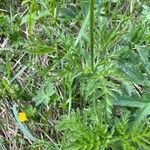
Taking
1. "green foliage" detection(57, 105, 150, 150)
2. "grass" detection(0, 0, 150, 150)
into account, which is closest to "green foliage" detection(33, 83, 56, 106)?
"grass" detection(0, 0, 150, 150)

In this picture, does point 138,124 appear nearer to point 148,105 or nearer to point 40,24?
point 148,105

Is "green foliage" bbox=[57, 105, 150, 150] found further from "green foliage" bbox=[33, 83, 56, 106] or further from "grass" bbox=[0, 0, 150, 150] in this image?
"green foliage" bbox=[33, 83, 56, 106]

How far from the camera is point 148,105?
6.21ft

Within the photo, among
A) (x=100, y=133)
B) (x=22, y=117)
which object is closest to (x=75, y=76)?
(x=100, y=133)

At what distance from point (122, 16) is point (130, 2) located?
0.15 metres

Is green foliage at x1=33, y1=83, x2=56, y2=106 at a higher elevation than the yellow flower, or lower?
higher

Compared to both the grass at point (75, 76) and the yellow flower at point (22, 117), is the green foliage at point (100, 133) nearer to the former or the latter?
the grass at point (75, 76)

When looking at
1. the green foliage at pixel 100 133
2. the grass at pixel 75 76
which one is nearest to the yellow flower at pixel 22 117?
the grass at pixel 75 76

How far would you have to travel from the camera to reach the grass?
68.9 inches

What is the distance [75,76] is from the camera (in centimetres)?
183

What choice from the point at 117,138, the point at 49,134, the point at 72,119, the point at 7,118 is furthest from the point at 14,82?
the point at 117,138

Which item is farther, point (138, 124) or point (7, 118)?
point (7, 118)

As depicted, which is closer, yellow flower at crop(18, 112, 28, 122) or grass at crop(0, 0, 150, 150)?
grass at crop(0, 0, 150, 150)

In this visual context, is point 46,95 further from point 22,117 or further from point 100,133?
point 100,133
